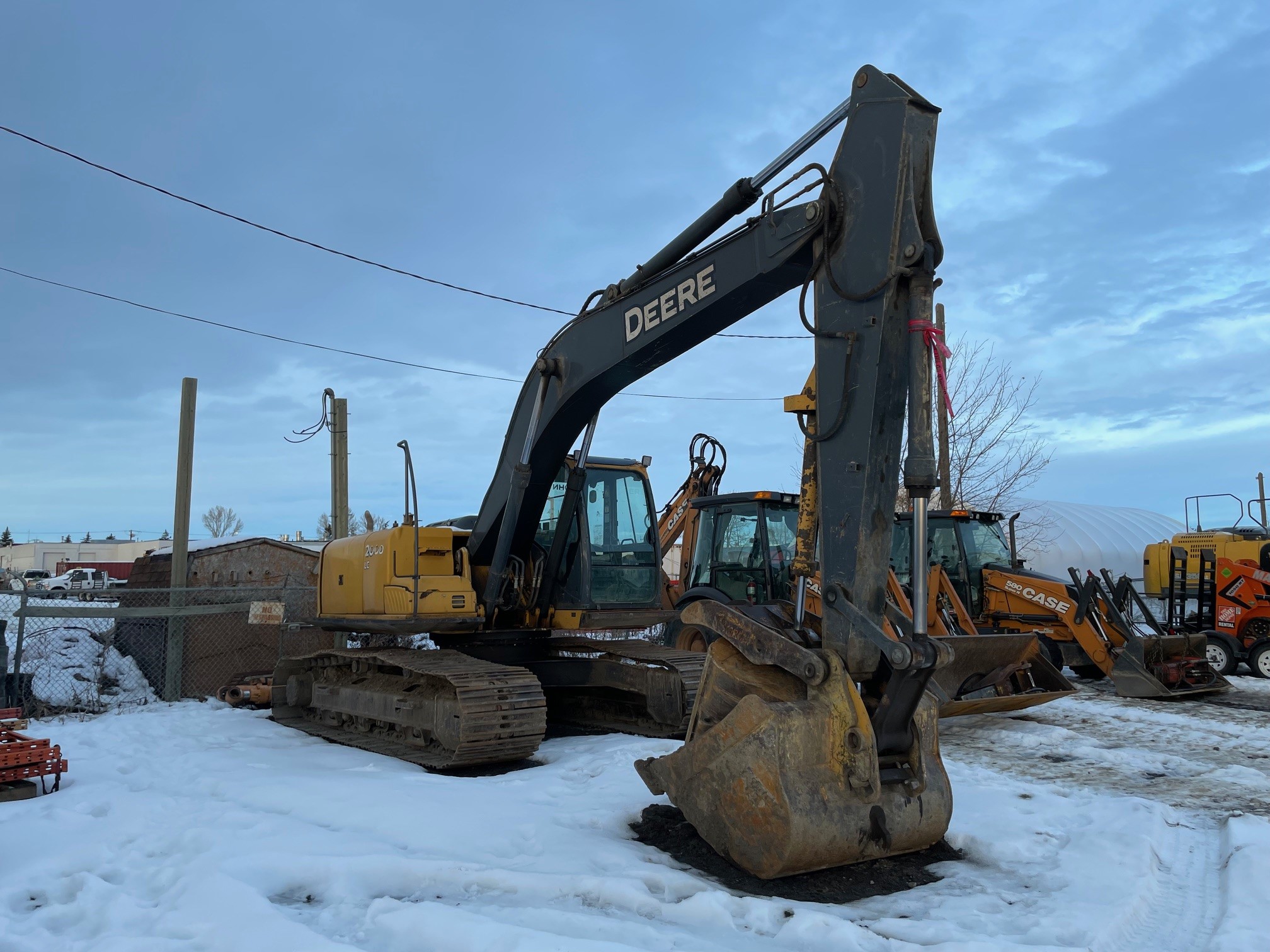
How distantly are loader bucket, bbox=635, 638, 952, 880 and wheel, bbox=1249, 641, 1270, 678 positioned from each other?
35.9 feet

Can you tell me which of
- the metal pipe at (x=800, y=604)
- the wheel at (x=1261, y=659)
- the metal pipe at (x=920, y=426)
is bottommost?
the wheel at (x=1261, y=659)

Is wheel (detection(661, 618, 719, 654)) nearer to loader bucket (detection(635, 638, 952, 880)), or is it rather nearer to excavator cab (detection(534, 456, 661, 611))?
excavator cab (detection(534, 456, 661, 611))

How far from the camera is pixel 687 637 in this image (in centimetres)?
1008

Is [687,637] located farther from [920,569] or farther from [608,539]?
[920,569]

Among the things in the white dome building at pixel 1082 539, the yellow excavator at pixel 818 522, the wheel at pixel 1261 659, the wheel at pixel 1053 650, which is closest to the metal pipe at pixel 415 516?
the yellow excavator at pixel 818 522

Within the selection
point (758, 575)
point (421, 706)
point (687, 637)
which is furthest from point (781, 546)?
point (421, 706)

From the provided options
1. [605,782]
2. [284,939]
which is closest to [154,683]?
[605,782]

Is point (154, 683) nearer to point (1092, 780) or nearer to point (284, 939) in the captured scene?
point (284, 939)

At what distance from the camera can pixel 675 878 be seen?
4199mm

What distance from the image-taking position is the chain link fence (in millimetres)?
9953

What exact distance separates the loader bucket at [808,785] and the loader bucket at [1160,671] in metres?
7.01

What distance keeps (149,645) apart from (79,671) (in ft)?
2.62

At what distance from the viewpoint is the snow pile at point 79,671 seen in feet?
33.9

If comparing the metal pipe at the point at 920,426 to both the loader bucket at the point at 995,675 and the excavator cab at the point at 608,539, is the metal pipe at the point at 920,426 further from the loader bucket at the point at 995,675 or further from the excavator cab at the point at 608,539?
the excavator cab at the point at 608,539
